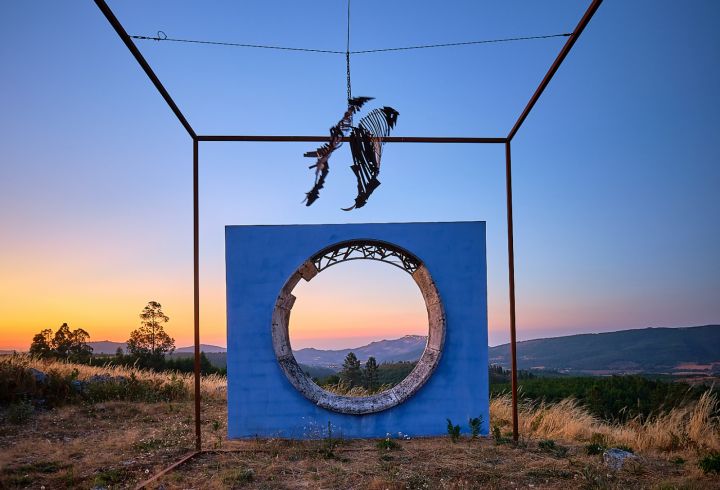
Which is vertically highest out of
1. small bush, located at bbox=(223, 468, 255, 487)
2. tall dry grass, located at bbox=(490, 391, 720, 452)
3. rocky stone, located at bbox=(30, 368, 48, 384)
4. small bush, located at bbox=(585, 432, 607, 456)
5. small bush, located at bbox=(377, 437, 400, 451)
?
rocky stone, located at bbox=(30, 368, 48, 384)

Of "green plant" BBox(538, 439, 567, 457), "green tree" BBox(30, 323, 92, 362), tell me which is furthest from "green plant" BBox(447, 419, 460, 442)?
"green tree" BBox(30, 323, 92, 362)

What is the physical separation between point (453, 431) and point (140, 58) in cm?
696

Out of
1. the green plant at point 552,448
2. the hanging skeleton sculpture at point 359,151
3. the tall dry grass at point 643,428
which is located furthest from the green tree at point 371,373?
the hanging skeleton sculpture at point 359,151

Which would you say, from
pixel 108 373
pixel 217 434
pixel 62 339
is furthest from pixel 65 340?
pixel 217 434

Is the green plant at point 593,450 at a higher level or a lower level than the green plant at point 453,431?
lower

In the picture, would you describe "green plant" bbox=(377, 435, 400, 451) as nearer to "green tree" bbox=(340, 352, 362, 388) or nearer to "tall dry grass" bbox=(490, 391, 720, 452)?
"tall dry grass" bbox=(490, 391, 720, 452)

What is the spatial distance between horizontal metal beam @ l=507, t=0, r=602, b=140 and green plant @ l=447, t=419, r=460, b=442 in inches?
182

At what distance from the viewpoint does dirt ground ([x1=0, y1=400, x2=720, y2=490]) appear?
7.19 meters

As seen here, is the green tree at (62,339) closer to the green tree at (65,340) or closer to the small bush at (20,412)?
the green tree at (65,340)

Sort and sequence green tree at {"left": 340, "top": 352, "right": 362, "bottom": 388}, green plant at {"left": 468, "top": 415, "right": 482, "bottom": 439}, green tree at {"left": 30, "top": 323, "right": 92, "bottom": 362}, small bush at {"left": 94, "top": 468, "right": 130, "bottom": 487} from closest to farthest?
small bush at {"left": 94, "top": 468, "right": 130, "bottom": 487}
green plant at {"left": 468, "top": 415, "right": 482, "bottom": 439}
green tree at {"left": 340, "top": 352, "right": 362, "bottom": 388}
green tree at {"left": 30, "top": 323, "right": 92, "bottom": 362}

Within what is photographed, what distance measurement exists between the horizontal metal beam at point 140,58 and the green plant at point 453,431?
19.9ft

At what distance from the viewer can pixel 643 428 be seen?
1112 cm

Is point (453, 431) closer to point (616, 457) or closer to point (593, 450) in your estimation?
point (593, 450)

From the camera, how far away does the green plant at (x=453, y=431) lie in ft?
30.8
